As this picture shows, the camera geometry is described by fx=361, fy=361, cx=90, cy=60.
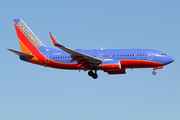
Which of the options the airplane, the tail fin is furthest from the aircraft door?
the tail fin

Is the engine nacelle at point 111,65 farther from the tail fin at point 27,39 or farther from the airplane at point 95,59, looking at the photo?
the tail fin at point 27,39

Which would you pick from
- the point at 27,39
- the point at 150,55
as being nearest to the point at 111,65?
the point at 150,55

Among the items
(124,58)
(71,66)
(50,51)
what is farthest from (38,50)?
(124,58)

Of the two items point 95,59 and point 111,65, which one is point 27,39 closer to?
point 95,59

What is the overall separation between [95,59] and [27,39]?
14.1 m

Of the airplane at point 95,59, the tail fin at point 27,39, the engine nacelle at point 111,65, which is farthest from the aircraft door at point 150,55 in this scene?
the tail fin at point 27,39

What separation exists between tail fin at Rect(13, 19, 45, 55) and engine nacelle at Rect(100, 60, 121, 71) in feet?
38.4

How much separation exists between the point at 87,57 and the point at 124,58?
19.4ft

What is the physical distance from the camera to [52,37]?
4984 cm

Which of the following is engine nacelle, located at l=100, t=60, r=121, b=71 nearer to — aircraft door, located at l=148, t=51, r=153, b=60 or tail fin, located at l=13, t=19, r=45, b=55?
aircraft door, located at l=148, t=51, r=153, b=60

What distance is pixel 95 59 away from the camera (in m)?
55.9

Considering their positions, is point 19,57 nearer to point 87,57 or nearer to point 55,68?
point 55,68

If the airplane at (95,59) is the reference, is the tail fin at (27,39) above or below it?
above

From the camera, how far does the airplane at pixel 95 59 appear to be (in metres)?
56.1
